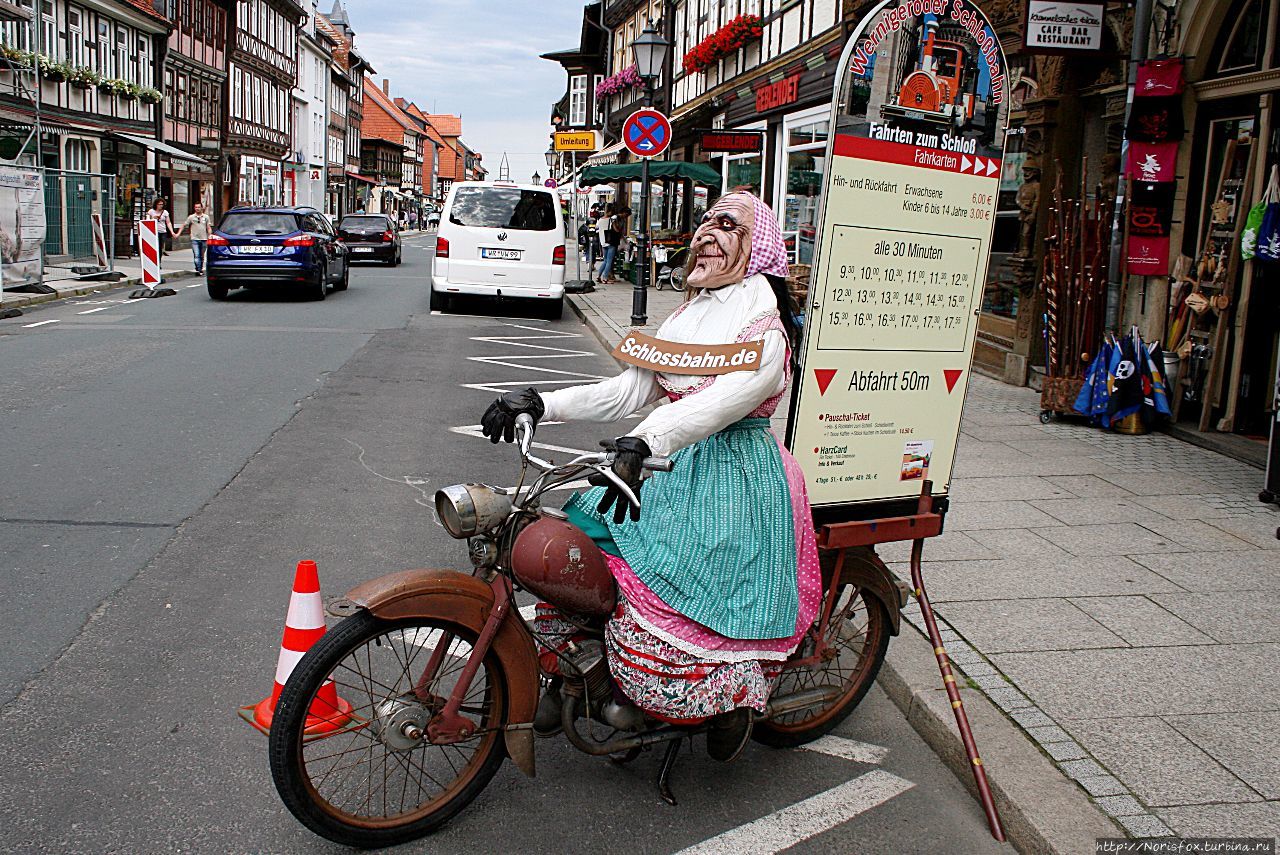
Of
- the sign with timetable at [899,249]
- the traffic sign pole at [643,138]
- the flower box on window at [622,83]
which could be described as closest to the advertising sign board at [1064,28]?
the sign with timetable at [899,249]

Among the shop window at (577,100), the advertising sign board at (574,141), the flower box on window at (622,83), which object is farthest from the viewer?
the shop window at (577,100)

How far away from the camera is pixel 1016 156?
12.6 m

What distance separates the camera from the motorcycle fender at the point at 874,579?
13.0 feet

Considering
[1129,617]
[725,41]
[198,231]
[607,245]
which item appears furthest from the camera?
[607,245]

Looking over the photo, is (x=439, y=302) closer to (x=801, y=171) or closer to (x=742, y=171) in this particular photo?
(x=801, y=171)

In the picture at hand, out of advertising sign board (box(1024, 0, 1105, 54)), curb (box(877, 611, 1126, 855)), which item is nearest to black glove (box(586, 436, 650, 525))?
curb (box(877, 611, 1126, 855))

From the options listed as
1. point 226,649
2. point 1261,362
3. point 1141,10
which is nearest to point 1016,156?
point 1141,10

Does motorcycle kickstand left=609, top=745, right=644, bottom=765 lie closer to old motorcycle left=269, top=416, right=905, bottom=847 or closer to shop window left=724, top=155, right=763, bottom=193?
old motorcycle left=269, top=416, right=905, bottom=847

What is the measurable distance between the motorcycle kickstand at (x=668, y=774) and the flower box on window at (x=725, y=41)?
75.0 feet

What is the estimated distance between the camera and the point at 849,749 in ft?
13.3

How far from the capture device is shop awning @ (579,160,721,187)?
2452 cm

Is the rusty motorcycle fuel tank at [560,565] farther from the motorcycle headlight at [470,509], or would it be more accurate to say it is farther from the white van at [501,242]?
the white van at [501,242]

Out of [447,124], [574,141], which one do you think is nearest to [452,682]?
[574,141]

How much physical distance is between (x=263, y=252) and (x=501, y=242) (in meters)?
4.29
